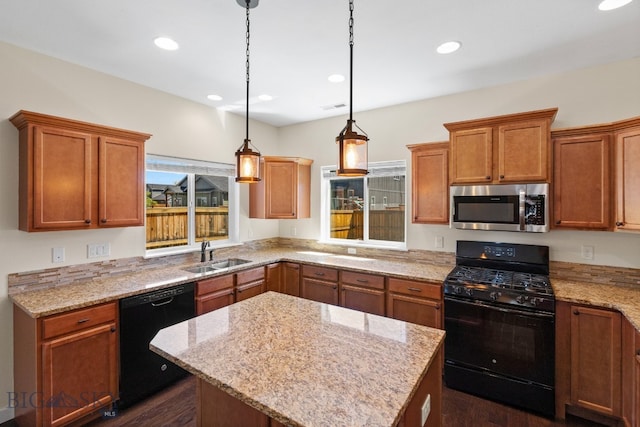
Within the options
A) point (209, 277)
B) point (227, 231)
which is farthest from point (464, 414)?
point (227, 231)

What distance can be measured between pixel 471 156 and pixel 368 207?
1497mm

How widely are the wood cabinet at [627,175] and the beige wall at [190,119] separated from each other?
0.41 metres

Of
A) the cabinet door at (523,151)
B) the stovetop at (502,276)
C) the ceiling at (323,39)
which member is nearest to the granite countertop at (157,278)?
the stovetop at (502,276)

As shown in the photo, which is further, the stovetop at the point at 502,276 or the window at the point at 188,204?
the window at the point at 188,204

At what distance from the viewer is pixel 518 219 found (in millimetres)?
2686

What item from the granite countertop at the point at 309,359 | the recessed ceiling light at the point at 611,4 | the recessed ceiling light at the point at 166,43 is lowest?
the granite countertop at the point at 309,359

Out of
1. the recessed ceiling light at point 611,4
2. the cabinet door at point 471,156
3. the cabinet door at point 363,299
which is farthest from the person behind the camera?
the cabinet door at point 363,299

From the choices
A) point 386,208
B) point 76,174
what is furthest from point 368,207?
point 76,174

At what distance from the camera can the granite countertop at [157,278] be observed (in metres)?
2.15

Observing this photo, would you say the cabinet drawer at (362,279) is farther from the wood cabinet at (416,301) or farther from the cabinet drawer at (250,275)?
the cabinet drawer at (250,275)

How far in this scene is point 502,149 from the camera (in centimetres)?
270

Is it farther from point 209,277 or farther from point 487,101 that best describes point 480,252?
point 209,277

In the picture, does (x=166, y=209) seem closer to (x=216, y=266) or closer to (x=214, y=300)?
(x=216, y=266)

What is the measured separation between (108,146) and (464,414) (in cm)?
356
